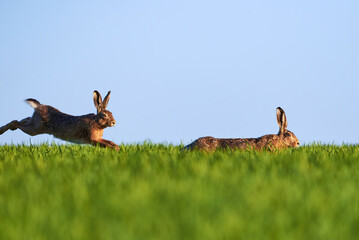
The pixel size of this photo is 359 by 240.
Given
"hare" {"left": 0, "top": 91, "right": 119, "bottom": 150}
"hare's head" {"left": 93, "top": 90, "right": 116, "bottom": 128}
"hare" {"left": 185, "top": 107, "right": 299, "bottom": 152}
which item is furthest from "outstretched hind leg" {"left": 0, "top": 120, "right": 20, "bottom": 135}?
"hare" {"left": 185, "top": 107, "right": 299, "bottom": 152}

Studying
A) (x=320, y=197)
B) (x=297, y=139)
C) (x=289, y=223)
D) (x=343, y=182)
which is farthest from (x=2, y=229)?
(x=297, y=139)

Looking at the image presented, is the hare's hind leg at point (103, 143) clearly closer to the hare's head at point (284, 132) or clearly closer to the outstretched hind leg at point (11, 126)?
the outstretched hind leg at point (11, 126)

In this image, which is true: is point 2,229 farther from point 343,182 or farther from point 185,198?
point 343,182

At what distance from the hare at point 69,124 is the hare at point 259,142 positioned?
311cm

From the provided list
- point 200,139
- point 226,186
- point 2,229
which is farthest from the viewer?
point 200,139

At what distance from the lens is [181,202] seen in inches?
136

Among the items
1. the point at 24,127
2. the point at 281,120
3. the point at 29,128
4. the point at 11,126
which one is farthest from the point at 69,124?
the point at 281,120

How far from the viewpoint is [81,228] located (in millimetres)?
2805

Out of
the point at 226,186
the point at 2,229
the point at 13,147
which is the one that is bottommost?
the point at 2,229

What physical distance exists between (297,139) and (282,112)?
0.78 m

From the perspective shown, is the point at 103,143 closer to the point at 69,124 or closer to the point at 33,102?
the point at 69,124

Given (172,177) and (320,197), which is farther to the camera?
(172,177)

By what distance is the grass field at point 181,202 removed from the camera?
2803 millimetres

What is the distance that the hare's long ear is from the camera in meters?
8.46
